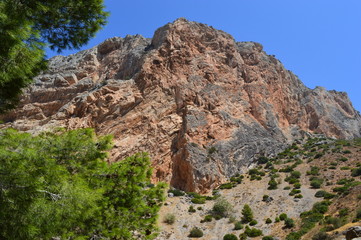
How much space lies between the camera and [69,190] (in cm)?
592

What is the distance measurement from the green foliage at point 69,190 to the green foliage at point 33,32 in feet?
4.60

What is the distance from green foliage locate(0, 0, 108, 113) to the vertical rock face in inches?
1244

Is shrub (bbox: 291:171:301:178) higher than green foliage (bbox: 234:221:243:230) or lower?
higher

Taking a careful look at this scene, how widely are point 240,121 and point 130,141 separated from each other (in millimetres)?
17999

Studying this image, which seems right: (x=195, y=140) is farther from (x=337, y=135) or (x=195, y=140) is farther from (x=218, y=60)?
(x=337, y=135)

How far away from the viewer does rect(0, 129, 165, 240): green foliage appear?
17.9 feet

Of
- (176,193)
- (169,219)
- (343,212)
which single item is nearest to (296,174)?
(343,212)

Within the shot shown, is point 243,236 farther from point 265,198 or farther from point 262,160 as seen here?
point 262,160

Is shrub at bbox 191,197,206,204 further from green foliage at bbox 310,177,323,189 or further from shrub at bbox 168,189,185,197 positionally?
green foliage at bbox 310,177,323,189

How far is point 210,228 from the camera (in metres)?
29.8

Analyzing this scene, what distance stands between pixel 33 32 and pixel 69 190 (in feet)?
11.2

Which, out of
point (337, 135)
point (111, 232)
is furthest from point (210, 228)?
point (337, 135)

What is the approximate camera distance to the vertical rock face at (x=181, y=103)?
42125 millimetres

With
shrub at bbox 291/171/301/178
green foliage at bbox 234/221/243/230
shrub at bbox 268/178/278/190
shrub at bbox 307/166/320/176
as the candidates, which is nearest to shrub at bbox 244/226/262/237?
green foliage at bbox 234/221/243/230
